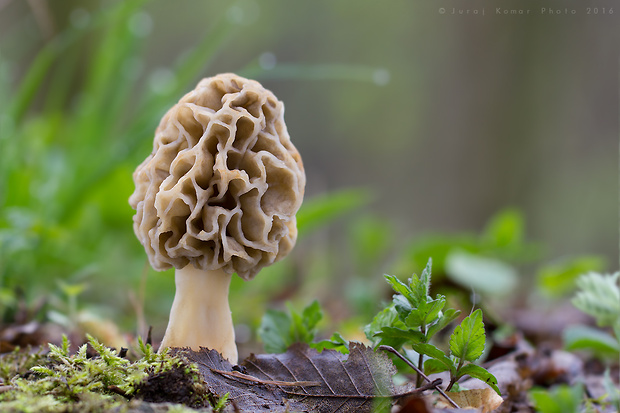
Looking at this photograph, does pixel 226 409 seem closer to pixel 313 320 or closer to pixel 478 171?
pixel 313 320

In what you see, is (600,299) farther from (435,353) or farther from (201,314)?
(201,314)

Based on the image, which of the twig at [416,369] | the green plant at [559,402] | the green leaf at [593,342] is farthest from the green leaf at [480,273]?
the green plant at [559,402]

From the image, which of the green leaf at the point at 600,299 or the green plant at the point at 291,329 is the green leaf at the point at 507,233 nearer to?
the green leaf at the point at 600,299

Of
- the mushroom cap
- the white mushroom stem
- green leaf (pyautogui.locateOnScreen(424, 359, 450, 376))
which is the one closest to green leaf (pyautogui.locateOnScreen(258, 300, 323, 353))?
the white mushroom stem

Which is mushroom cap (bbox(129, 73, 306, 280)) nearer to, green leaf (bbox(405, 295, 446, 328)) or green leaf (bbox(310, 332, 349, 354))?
green leaf (bbox(310, 332, 349, 354))

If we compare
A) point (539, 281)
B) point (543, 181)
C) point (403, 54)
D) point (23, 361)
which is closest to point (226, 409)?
point (23, 361)

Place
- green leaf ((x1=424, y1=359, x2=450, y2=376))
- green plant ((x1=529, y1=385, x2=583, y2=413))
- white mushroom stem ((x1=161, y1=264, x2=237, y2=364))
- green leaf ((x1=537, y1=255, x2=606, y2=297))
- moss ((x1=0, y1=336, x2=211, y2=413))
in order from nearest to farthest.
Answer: green plant ((x1=529, y1=385, x2=583, y2=413)) < moss ((x1=0, y1=336, x2=211, y2=413)) < green leaf ((x1=424, y1=359, x2=450, y2=376)) < white mushroom stem ((x1=161, y1=264, x2=237, y2=364)) < green leaf ((x1=537, y1=255, x2=606, y2=297))

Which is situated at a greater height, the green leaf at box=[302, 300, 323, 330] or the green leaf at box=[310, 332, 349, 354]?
the green leaf at box=[302, 300, 323, 330]
